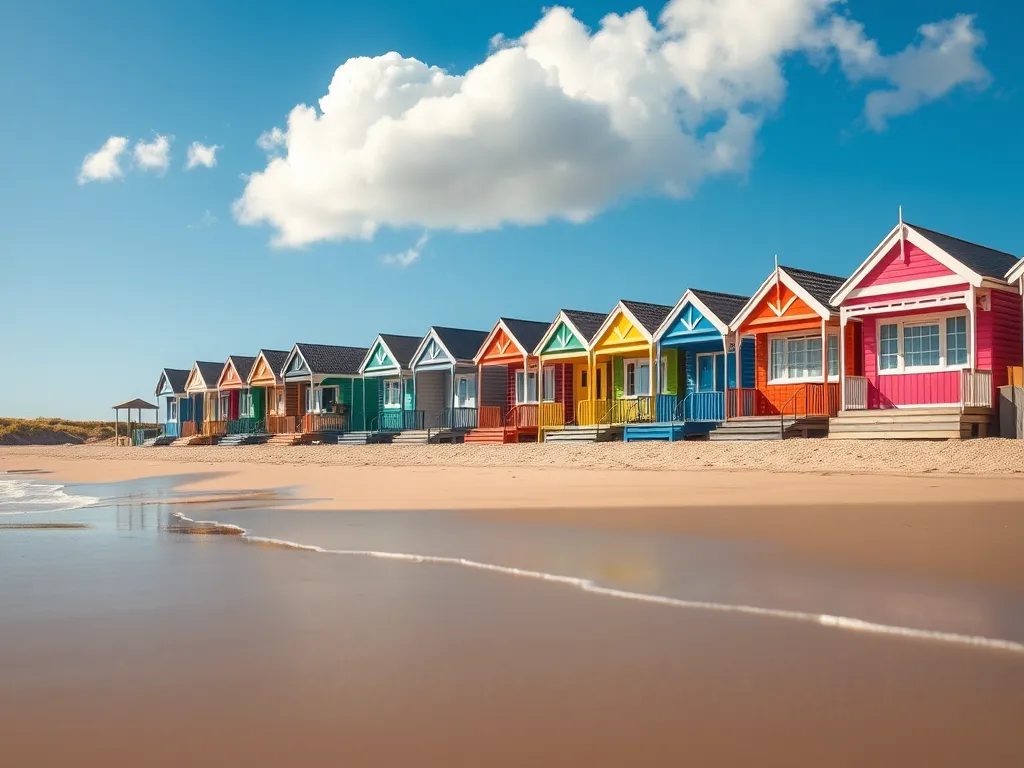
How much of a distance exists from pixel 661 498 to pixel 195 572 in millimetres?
6623

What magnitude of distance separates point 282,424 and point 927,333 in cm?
3031

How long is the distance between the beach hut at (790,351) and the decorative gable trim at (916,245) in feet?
2.36

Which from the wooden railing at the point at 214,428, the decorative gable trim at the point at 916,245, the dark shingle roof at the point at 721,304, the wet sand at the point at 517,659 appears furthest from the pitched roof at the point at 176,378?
the wet sand at the point at 517,659

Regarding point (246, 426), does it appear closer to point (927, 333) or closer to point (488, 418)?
point (488, 418)

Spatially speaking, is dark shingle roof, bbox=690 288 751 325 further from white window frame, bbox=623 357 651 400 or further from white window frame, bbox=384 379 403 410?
white window frame, bbox=384 379 403 410

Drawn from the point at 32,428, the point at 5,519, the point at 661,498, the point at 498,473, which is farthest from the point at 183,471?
the point at 32,428

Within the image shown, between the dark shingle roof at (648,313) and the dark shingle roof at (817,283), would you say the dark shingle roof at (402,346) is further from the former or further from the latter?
the dark shingle roof at (817,283)

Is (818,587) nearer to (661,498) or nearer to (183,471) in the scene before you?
(661,498)

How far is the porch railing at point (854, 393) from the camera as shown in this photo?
21406 mm

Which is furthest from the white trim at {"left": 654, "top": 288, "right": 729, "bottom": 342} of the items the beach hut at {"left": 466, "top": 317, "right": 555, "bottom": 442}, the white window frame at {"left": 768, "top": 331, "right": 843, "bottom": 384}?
the beach hut at {"left": 466, "top": 317, "right": 555, "bottom": 442}

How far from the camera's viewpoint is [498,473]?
18.3 m

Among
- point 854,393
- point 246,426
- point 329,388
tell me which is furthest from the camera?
point 246,426

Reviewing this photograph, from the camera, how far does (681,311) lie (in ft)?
88.7

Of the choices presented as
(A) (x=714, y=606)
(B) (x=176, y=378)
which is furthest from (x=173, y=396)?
(A) (x=714, y=606)
